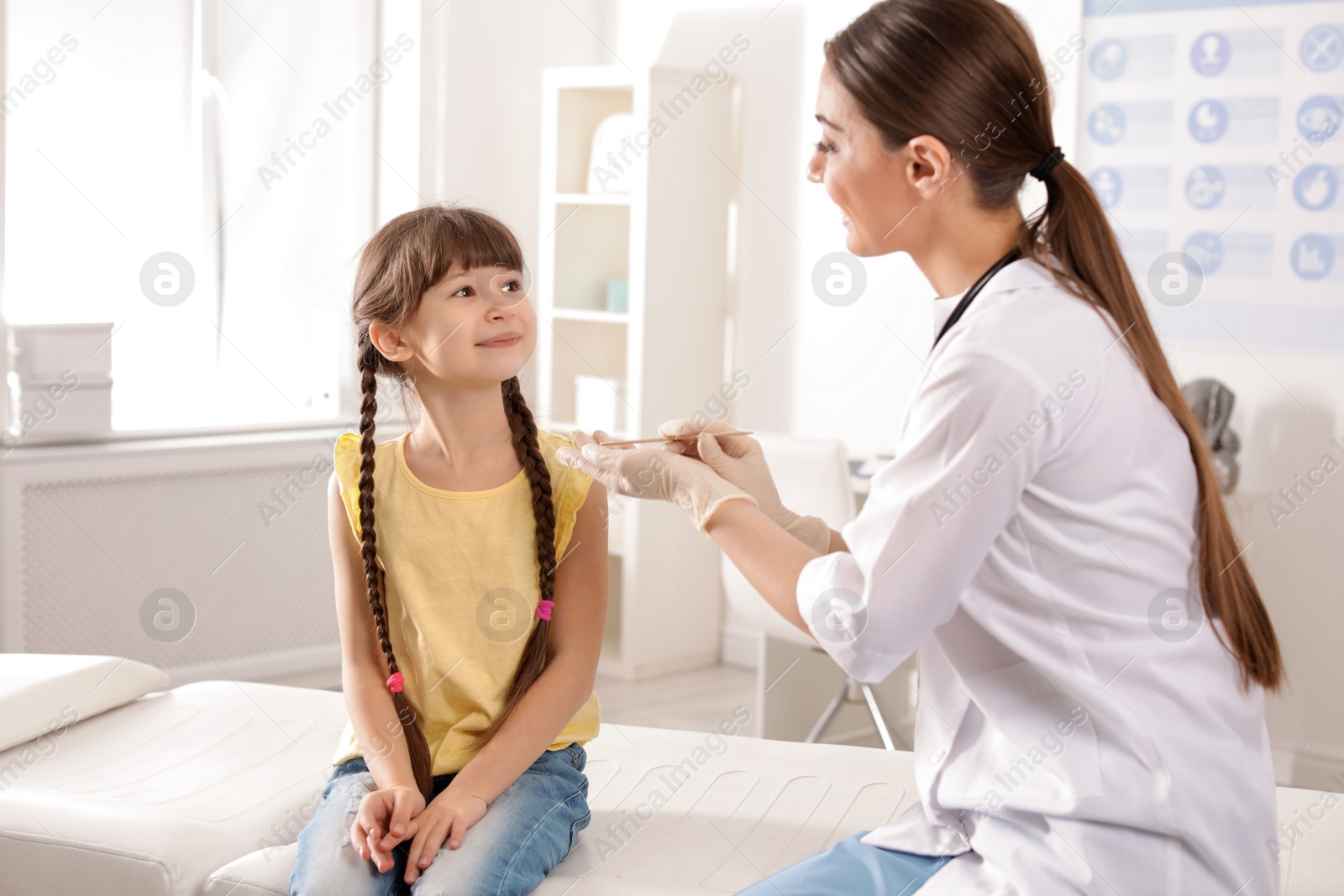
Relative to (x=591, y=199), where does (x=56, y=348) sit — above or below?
below

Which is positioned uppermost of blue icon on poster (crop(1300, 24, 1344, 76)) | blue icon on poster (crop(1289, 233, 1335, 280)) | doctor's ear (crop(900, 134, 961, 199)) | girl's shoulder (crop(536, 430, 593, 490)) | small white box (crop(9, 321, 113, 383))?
blue icon on poster (crop(1300, 24, 1344, 76))

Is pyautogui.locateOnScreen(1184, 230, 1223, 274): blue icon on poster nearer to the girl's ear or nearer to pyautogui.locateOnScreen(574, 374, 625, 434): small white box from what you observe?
pyautogui.locateOnScreen(574, 374, 625, 434): small white box

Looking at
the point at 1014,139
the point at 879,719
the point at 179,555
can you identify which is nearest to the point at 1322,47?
the point at 879,719

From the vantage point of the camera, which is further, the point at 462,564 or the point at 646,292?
the point at 646,292

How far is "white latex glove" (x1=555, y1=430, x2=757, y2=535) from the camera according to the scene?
1220mm

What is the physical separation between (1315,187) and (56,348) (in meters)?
2.81

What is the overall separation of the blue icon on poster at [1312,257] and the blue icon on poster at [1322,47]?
0.36 meters

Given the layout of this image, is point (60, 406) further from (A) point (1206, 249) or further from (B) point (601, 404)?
(A) point (1206, 249)

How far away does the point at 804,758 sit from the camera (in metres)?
1.71

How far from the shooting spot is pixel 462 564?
146 cm

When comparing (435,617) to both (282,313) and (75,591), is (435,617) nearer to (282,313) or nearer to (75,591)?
(75,591)

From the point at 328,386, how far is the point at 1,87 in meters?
1.11

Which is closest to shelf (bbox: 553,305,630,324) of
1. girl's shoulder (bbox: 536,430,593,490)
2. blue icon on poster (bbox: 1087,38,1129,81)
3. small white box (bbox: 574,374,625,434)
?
small white box (bbox: 574,374,625,434)

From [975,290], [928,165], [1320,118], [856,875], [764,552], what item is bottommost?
[856,875]
